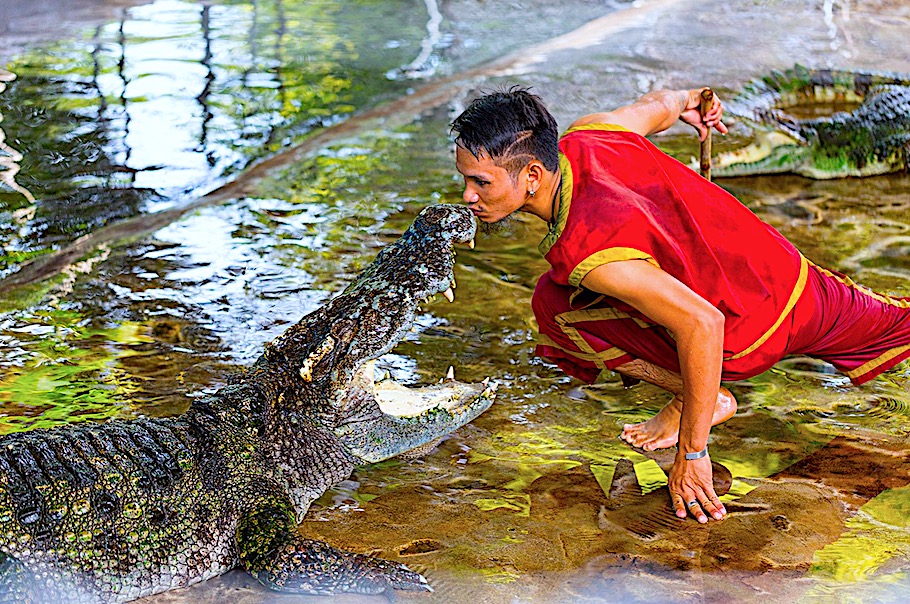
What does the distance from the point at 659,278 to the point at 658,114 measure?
2.81 ft

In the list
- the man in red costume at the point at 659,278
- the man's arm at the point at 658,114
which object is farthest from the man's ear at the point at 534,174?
the man's arm at the point at 658,114

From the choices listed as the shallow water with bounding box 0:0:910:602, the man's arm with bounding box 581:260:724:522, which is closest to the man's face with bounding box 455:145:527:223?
the man's arm with bounding box 581:260:724:522

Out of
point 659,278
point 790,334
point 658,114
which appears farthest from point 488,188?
point 790,334

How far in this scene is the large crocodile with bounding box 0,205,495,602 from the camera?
7.87 feet

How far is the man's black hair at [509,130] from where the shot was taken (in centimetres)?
251

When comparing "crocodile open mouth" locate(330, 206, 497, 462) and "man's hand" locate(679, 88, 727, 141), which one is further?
"man's hand" locate(679, 88, 727, 141)

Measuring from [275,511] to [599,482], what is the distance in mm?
957

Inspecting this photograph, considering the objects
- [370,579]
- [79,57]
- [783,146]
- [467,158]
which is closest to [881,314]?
[467,158]

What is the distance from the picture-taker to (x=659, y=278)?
247 centimetres

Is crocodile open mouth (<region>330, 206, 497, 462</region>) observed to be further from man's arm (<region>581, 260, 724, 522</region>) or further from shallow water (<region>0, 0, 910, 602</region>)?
man's arm (<region>581, 260, 724, 522</region>)

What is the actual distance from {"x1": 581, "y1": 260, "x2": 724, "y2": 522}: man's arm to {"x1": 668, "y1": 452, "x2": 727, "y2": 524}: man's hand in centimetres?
4

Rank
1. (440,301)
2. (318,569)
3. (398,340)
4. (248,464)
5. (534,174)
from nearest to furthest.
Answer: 1. (318,569)
2. (534,174)
3. (248,464)
4. (398,340)
5. (440,301)

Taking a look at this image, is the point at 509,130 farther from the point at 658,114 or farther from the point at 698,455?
the point at 698,455

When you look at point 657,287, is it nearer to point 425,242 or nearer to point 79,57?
point 425,242
